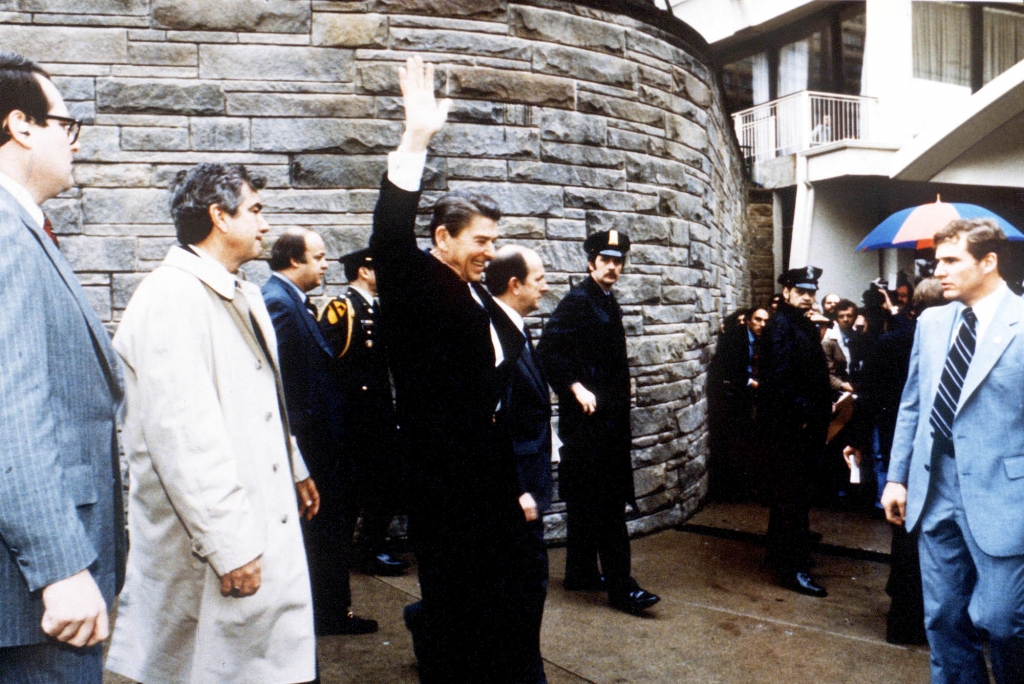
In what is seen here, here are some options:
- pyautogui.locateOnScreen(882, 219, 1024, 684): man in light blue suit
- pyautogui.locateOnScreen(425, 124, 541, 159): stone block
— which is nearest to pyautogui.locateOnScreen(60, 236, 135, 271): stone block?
pyautogui.locateOnScreen(425, 124, 541, 159): stone block

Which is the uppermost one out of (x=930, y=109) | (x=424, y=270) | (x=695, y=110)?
(x=930, y=109)

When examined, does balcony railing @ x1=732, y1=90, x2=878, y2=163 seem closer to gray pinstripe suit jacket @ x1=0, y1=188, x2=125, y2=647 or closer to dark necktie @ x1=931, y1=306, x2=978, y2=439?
dark necktie @ x1=931, y1=306, x2=978, y2=439

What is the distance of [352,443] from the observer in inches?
184

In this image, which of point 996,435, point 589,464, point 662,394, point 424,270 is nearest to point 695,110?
point 662,394

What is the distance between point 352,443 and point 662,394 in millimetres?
2522

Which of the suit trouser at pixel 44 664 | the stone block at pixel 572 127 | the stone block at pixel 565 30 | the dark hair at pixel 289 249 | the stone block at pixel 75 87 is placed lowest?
the suit trouser at pixel 44 664

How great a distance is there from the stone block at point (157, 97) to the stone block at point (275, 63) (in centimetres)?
12

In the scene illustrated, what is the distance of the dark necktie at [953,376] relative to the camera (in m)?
3.10

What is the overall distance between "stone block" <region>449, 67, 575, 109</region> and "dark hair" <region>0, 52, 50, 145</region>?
376 cm

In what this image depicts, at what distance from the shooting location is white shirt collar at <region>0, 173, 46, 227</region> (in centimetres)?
179

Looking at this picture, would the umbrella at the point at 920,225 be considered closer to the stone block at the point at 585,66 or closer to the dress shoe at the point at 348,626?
the stone block at the point at 585,66

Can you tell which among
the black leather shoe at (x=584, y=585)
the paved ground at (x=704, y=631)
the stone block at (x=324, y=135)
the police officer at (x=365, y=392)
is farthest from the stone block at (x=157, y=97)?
the black leather shoe at (x=584, y=585)

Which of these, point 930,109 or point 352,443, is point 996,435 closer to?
point 352,443

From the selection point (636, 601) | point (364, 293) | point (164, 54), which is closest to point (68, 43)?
point (164, 54)
